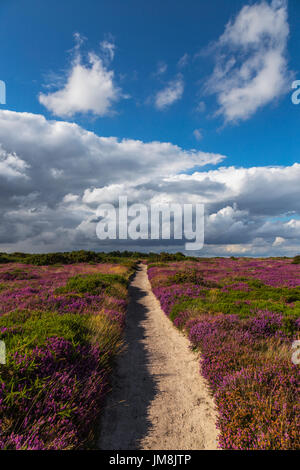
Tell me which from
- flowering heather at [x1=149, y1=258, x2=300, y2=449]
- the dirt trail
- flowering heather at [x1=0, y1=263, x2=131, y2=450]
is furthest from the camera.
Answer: the dirt trail

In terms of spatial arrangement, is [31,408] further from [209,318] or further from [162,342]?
[209,318]

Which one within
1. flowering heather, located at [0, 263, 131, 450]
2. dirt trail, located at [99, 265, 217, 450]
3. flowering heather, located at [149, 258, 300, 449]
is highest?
flowering heather, located at [0, 263, 131, 450]

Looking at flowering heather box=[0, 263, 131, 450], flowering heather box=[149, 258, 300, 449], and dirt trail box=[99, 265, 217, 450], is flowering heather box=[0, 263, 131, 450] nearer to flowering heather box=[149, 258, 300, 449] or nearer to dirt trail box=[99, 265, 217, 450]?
dirt trail box=[99, 265, 217, 450]

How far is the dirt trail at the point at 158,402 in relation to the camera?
4188 mm

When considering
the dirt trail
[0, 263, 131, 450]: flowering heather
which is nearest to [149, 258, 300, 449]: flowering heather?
the dirt trail

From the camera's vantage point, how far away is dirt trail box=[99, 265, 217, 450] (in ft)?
13.7

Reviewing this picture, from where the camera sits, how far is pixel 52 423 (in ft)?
11.5

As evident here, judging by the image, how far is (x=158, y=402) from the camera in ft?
17.6

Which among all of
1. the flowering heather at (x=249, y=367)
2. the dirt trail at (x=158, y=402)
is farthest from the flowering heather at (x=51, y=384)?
the flowering heather at (x=249, y=367)

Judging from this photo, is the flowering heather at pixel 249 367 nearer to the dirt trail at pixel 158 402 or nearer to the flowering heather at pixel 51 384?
the dirt trail at pixel 158 402

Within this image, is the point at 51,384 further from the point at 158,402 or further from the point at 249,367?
the point at 249,367

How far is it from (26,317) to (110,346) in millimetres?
3236

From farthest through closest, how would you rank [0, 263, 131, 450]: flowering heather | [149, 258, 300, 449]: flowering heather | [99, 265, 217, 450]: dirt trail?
[99, 265, 217, 450]: dirt trail → [149, 258, 300, 449]: flowering heather → [0, 263, 131, 450]: flowering heather
